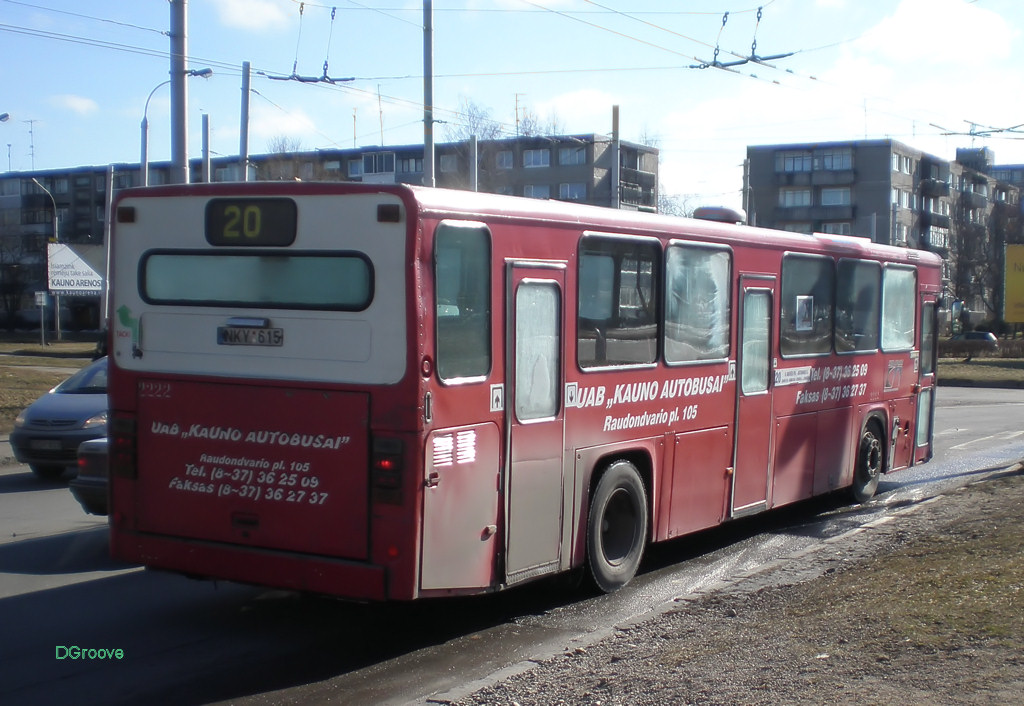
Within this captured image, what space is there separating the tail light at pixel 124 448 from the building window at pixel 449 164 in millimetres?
62825

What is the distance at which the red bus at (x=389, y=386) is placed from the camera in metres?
6.40

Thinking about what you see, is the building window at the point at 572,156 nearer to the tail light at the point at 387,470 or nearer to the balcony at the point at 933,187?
the balcony at the point at 933,187

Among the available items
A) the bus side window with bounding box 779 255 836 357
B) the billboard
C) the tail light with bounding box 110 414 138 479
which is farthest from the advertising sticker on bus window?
the billboard

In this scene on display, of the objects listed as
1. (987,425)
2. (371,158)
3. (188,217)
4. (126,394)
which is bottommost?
(987,425)

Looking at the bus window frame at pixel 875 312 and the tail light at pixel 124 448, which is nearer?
the tail light at pixel 124 448

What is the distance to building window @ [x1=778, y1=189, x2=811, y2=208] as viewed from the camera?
94000 millimetres

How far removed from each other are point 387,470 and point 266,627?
6.23ft

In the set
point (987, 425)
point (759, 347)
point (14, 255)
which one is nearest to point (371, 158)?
point (14, 255)

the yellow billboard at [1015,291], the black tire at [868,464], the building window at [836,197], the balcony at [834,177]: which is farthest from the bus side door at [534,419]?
the building window at [836,197]

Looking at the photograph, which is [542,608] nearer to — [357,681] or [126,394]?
[357,681]

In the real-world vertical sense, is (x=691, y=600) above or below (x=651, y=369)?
below

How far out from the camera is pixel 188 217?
7098mm

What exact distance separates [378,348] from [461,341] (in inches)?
21.9

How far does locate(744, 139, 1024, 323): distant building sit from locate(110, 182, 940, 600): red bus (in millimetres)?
83199
